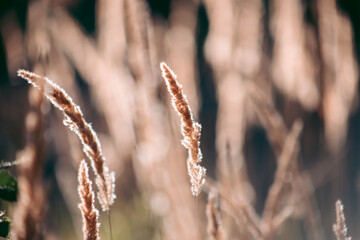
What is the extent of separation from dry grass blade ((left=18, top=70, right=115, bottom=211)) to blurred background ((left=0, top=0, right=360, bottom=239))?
37 centimetres

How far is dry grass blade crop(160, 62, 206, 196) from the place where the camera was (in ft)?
1.43

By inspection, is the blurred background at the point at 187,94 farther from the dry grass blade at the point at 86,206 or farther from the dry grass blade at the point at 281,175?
the dry grass blade at the point at 86,206

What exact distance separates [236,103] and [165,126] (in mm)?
263

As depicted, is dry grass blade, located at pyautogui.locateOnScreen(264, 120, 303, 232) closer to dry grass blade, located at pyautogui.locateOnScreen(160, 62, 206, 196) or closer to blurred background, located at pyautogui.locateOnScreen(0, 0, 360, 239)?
blurred background, located at pyautogui.locateOnScreen(0, 0, 360, 239)

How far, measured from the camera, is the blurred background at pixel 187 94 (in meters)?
0.89

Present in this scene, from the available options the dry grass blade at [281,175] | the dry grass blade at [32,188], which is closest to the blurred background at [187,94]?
the dry grass blade at [281,175]

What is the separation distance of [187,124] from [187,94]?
78 centimetres

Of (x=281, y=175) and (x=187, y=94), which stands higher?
(x=187, y=94)

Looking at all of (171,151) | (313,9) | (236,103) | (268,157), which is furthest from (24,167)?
(268,157)

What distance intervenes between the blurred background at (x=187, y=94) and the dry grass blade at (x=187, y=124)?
359 millimetres

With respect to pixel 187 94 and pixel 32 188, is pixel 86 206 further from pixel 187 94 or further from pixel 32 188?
pixel 187 94

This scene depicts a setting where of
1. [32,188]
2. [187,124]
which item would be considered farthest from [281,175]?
[32,188]

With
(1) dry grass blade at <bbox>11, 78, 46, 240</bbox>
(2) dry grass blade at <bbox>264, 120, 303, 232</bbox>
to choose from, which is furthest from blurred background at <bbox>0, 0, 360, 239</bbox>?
(1) dry grass blade at <bbox>11, 78, 46, 240</bbox>

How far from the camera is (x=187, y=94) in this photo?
A: 123 cm
